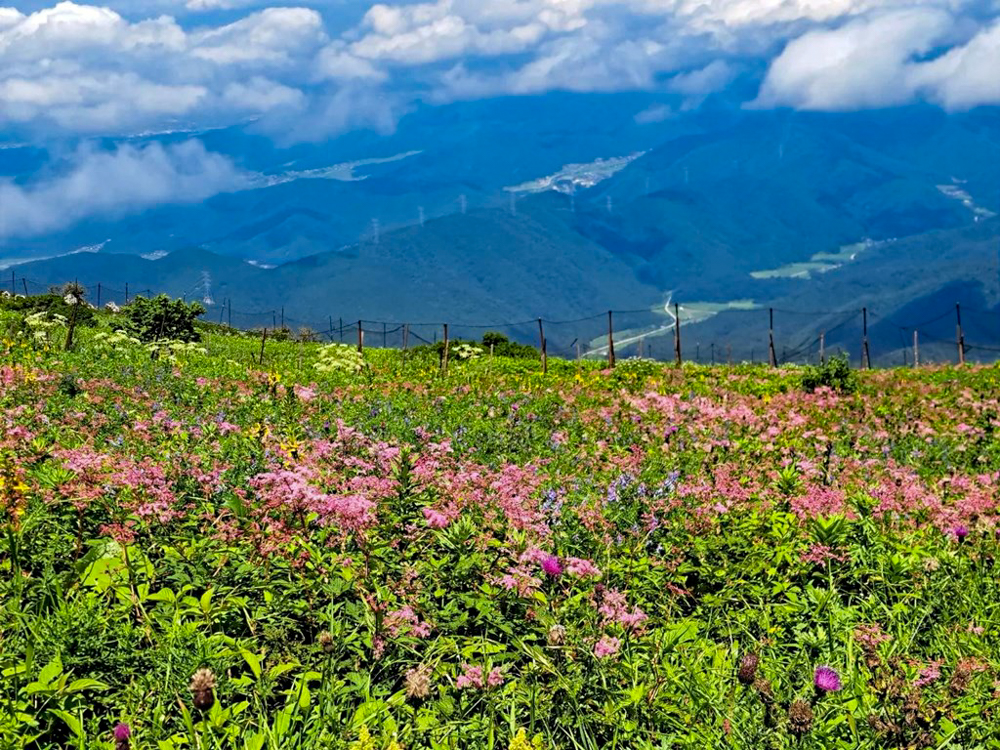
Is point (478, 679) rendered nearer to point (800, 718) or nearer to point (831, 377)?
point (800, 718)

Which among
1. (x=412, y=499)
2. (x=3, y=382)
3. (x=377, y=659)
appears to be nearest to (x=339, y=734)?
(x=377, y=659)

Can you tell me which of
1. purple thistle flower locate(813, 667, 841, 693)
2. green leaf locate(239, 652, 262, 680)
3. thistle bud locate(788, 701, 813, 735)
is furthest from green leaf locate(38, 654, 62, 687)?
purple thistle flower locate(813, 667, 841, 693)

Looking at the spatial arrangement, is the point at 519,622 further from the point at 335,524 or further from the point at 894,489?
the point at 894,489

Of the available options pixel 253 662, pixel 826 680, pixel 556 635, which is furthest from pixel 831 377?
pixel 253 662

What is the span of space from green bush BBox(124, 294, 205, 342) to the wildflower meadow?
70.5 ft

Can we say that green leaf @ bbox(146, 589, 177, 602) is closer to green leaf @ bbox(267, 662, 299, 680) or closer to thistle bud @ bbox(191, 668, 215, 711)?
green leaf @ bbox(267, 662, 299, 680)

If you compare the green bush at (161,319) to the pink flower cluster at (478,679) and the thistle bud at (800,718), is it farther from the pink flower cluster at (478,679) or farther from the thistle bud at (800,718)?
the thistle bud at (800,718)

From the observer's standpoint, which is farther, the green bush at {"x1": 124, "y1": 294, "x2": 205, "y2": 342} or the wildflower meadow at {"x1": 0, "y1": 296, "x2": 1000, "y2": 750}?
the green bush at {"x1": 124, "y1": 294, "x2": 205, "y2": 342}

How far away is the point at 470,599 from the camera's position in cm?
576

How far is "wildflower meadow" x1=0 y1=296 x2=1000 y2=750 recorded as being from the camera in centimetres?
461

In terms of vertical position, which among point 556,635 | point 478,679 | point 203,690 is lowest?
point 478,679

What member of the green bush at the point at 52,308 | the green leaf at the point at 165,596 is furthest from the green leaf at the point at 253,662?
the green bush at the point at 52,308

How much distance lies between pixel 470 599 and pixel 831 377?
18089 mm

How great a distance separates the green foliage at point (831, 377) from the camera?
21141mm
